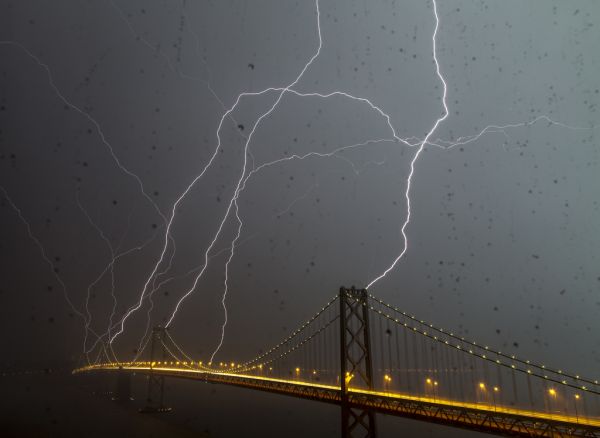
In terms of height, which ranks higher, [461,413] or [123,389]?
[461,413]

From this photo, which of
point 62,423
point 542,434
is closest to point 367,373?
point 542,434

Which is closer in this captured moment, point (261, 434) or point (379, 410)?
point (379, 410)

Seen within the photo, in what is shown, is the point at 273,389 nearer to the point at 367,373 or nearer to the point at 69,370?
the point at 367,373

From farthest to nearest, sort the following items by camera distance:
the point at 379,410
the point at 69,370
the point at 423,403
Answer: the point at 69,370
the point at 379,410
the point at 423,403

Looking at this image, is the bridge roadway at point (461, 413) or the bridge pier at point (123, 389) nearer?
the bridge roadway at point (461, 413)

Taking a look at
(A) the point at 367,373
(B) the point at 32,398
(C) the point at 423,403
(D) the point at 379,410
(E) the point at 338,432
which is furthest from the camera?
(B) the point at 32,398

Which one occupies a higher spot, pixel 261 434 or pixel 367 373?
pixel 367 373

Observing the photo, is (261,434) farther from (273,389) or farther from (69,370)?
(69,370)

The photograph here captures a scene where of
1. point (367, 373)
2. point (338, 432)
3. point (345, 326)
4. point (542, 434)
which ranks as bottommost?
point (338, 432)

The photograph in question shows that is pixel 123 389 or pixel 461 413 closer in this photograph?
pixel 461 413

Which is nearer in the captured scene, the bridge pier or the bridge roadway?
the bridge roadway
